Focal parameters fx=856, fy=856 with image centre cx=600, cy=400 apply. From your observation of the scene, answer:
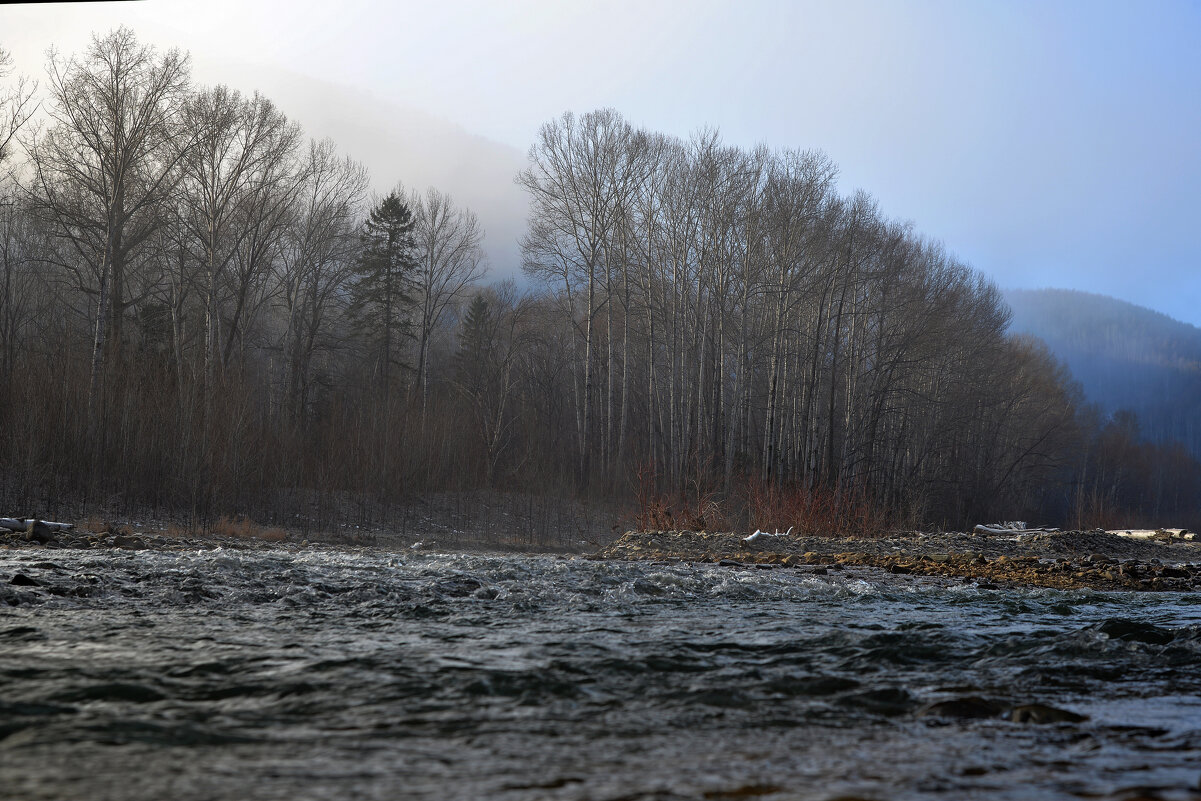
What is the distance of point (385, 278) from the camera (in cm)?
3675

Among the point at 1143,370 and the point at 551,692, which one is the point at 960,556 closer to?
the point at 551,692

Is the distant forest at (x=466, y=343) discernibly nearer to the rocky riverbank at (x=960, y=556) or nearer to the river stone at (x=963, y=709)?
the rocky riverbank at (x=960, y=556)

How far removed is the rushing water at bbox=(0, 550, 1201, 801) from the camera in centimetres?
256

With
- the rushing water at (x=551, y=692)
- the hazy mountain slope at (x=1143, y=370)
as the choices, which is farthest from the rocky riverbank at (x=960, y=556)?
the hazy mountain slope at (x=1143, y=370)

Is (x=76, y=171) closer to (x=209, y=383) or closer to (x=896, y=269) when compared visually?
(x=209, y=383)

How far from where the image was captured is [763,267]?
87.9ft

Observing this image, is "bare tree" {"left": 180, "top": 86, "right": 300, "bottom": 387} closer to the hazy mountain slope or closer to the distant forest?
the distant forest

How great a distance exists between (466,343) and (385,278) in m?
6.23

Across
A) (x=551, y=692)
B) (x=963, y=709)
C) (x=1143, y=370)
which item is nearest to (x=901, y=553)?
(x=963, y=709)

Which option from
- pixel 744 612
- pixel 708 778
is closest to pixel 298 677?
pixel 708 778

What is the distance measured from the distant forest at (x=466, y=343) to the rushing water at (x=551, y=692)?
9.76m

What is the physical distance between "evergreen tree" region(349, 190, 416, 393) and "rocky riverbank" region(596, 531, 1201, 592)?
24971 mm

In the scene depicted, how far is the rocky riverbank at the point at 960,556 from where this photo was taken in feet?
33.5

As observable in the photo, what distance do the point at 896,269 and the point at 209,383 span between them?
74.0 feet
